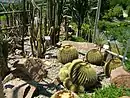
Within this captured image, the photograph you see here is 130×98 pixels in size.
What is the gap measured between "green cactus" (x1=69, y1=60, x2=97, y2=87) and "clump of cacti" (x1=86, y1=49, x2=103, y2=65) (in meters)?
1.11

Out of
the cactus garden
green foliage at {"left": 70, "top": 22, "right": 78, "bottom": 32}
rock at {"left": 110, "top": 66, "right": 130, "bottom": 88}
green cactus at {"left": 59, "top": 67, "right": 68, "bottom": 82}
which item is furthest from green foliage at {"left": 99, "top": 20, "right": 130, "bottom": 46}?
rock at {"left": 110, "top": 66, "right": 130, "bottom": 88}

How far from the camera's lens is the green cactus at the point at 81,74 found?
4.66 meters

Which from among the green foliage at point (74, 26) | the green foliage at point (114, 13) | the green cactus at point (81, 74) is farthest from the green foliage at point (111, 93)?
the green foliage at point (114, 13)

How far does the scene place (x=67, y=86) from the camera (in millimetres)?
4711

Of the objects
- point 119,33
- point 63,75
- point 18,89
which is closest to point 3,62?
point 18,89

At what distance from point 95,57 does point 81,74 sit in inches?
50.1

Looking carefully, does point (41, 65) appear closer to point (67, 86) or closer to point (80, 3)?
point (67, 86)

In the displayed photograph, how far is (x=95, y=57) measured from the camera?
19.3ft

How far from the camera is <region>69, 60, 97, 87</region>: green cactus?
466 centimetres

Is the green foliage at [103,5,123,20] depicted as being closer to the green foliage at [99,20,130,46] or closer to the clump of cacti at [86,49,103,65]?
the green foliage at [99,20,130,46]

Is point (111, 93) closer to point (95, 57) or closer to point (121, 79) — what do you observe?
point (121, 79)

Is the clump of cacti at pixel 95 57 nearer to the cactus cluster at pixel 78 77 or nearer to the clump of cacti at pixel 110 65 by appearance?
the clump of cacti at pixel 110 65

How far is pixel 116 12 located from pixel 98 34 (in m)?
9.20

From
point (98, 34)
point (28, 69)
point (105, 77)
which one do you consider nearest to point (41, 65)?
point (28, 69)
